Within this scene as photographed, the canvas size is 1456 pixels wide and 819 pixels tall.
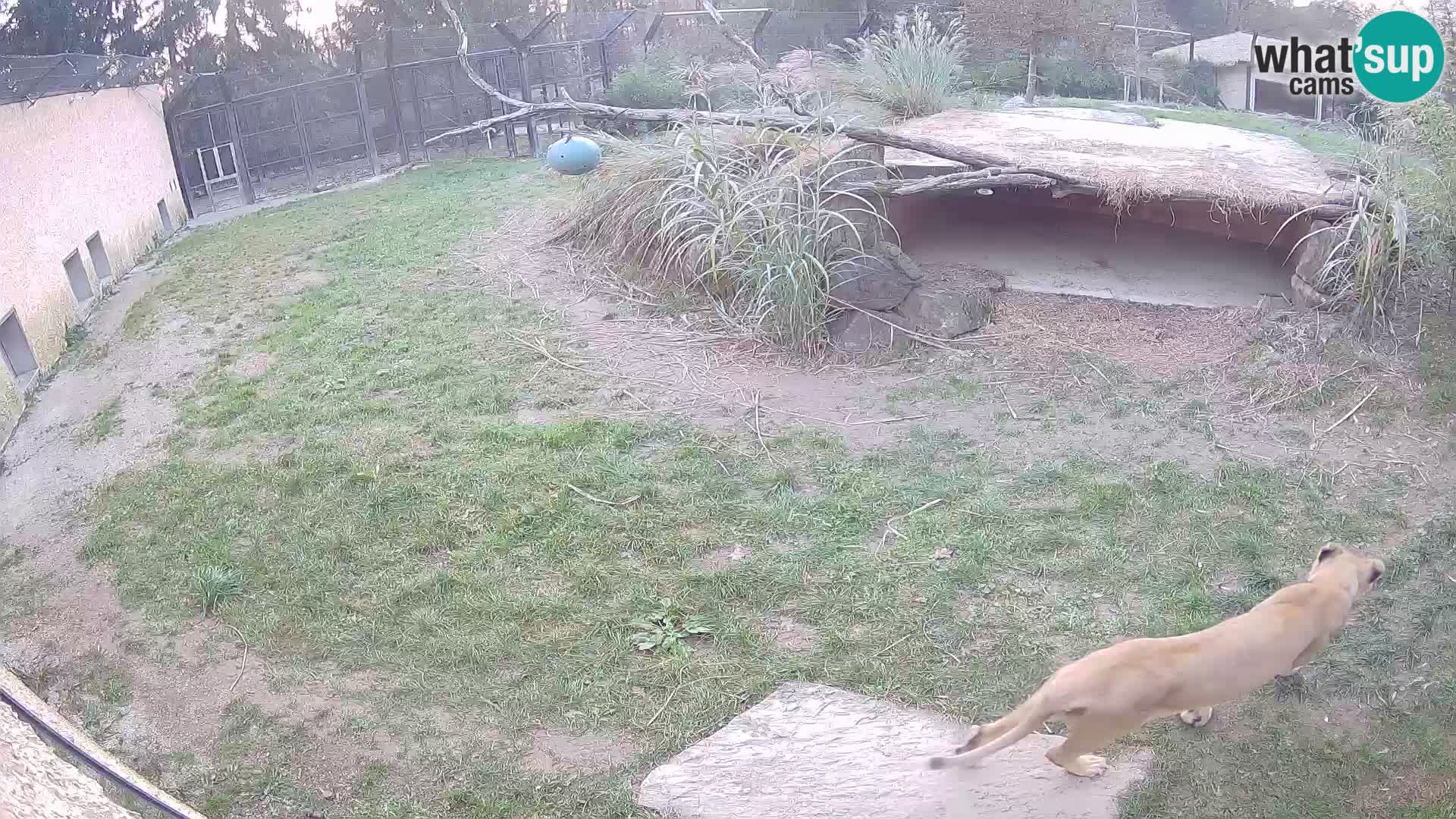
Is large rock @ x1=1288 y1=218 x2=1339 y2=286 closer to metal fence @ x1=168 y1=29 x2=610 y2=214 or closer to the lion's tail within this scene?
the lion's tail

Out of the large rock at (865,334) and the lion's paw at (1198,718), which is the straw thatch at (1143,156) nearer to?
the large rock at (865,334)

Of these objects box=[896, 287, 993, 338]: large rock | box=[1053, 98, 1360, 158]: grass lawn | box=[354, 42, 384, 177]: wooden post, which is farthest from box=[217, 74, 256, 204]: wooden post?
box=[896, 287, 993, 338]: large rock

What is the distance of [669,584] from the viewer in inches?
155

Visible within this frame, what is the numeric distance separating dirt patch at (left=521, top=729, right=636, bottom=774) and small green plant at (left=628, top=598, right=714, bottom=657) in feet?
1.46

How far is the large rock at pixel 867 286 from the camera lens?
609 centimetres

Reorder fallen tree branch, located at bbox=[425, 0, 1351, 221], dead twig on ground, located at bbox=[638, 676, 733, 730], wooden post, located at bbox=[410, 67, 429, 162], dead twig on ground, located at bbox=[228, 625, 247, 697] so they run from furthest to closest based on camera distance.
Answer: wooden post, located at bbox=[410, 67, 429, 162] → fallen tree branch, located at bbox=[425, 0, 1351, 221] → dead twig on ground, located at bbox=[228, 625, 247, 697] → dead twig on ground, located at bbox=[638, 676, 733, 730]

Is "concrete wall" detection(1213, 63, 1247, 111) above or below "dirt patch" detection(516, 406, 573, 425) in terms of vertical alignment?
above

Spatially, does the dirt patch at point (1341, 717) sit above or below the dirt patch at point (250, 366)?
below

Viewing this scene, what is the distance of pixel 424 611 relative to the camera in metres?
3.83

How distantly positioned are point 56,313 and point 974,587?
698 centimetres

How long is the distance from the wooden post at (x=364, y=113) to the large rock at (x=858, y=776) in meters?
12.6

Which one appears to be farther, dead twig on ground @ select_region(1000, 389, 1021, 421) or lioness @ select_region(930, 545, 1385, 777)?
dead twig on ground @ select_region(1000, 389, 1021, 421)

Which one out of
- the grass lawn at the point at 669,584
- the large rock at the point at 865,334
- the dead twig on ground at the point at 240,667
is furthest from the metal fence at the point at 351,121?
the dead twig on ground at the point at 240,667

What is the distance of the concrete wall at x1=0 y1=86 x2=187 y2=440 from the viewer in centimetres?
692
